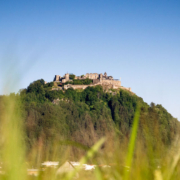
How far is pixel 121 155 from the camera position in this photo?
121 cm

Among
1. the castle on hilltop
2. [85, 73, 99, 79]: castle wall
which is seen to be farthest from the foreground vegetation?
[85, 73, 99, 79]: castle wall

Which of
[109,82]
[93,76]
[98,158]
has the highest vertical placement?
[93,76]

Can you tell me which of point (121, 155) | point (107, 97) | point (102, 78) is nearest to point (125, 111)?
point (107, 97)

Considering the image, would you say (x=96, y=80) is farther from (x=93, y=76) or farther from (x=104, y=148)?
(x=104, y=148)

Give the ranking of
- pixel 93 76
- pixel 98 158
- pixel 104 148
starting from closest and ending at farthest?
pixel 98 158
pixel 104 148
pixel 93 76

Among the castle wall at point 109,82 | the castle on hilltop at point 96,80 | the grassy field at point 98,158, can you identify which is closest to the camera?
the grassy field at point 98,158

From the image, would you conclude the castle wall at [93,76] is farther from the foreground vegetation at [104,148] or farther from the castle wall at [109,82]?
the foreground vegetation at [104,148]

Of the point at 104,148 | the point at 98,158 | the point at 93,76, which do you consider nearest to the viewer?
the point at 98,158

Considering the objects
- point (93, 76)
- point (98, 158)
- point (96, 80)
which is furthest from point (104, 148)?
point (93, 76)

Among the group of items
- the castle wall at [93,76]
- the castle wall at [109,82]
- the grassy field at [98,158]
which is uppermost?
the castle wall at [93,76]

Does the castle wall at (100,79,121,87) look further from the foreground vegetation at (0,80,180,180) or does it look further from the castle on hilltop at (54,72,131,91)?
the foreground vegetation at (0,80,180,180)

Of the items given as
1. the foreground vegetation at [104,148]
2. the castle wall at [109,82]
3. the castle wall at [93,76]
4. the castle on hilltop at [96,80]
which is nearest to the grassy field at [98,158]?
the foreground vegetation at [104,148]

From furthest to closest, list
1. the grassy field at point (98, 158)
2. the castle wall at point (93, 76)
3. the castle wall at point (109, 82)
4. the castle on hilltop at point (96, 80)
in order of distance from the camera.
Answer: the castle wall at point (93, 76) → the castle wall at point (109, 82) → the castle on hilltop at point (96, 80) → the grassy field at point (98, 158)

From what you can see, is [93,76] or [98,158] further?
[93,76]
